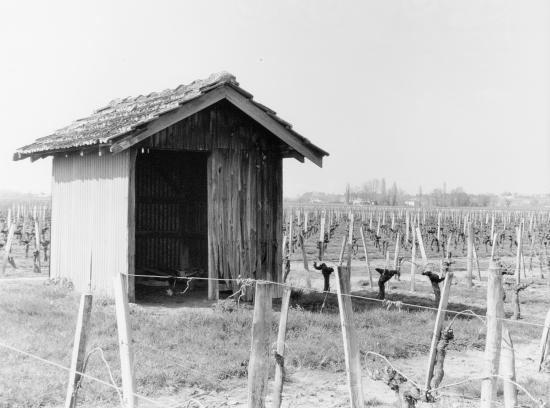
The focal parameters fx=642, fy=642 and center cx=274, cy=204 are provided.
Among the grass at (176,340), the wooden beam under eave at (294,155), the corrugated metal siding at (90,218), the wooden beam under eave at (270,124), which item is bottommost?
the grass at (176,340)

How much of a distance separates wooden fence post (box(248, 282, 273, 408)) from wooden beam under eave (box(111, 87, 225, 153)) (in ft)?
21.0

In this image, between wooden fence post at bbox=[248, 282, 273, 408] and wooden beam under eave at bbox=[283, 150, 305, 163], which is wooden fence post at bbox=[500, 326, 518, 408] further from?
wooden beam under eave at bbox=[283, 150, 305, 163]

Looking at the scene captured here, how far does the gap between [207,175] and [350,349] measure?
7.37 m

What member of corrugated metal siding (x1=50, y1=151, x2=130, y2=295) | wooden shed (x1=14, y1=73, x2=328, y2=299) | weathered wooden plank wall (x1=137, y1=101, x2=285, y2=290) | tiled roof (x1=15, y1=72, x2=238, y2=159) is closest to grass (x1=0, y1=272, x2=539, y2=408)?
corrugated metal siding (x1=50, y1=151, x2=130, y2=295)

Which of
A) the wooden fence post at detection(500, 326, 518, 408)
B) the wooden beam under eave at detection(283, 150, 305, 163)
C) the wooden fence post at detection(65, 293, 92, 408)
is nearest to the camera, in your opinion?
the wooden fence post at detection(500, 326, 518, 408)

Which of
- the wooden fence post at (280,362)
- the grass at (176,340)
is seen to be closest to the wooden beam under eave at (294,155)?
the grass at (176,340)

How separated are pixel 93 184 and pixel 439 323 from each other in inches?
313

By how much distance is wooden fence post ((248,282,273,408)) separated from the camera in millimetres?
4797

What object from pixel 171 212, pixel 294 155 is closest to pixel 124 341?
pixel 294 155

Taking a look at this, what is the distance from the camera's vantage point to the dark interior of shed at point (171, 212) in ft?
50.2

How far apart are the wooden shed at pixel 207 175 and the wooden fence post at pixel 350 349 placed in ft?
20.7

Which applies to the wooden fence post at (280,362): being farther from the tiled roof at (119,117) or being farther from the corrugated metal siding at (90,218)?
the corrugated metal siding at (90,218)

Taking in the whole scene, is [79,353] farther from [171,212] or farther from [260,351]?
[171,212]

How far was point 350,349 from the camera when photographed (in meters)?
5.27
